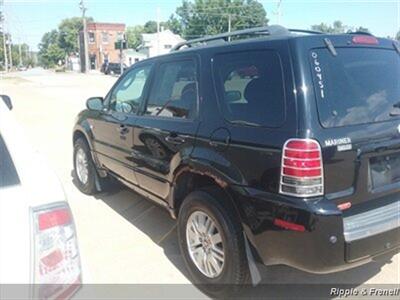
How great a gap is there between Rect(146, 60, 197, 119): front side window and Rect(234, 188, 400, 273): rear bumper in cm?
103

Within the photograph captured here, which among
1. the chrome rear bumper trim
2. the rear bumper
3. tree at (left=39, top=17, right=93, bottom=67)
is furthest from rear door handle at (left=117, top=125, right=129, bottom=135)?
tree at (left=39, top=17, right=93, bottom=67)

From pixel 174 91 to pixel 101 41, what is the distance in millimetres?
80323

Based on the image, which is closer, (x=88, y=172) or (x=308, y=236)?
(x=308, y=236)

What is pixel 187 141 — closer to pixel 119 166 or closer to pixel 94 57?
pixel 119 166

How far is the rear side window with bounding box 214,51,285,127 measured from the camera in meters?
2.85

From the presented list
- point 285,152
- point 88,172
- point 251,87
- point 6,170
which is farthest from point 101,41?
point 6,170

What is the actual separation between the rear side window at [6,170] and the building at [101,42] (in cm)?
7854

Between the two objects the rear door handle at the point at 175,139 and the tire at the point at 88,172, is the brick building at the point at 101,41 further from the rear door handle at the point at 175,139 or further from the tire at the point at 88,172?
the rear door handle at the point at 175,139

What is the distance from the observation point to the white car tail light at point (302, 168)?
8.72 feet

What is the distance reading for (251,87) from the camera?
3055 millimetres

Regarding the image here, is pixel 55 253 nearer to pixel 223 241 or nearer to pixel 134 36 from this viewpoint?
pixel 223 241

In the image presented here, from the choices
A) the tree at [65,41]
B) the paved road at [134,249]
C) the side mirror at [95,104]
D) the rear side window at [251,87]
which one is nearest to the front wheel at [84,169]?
the paved road at [134,249]

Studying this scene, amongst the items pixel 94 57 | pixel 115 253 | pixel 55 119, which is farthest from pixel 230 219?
pixel 94 57

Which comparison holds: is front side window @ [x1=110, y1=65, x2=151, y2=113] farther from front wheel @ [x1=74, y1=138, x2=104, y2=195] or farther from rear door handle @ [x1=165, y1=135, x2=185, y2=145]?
front wheel @ [x1=74, y1=138, x2=104, y2=195]
